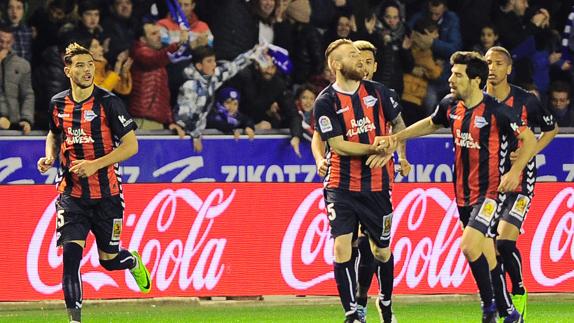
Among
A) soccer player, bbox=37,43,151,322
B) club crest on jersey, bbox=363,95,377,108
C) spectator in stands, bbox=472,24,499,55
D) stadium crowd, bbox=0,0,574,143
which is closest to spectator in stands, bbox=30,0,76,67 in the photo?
stadium crowd, bbox=0,0,574,143

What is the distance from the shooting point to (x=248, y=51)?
57.3 feet

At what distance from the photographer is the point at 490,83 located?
1252 centimetres

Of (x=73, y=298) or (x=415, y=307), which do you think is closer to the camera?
(x=73, y=298)

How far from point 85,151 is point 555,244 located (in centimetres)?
568

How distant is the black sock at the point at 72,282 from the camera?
11562 millimetres

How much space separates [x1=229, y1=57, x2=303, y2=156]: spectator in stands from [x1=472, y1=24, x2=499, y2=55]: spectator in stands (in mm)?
2806

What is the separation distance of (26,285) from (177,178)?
241 cm

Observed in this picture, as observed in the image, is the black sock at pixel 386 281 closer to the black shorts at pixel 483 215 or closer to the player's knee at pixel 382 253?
the player's knee at pixel 382 253

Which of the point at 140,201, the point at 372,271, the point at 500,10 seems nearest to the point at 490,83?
the point at 372,271

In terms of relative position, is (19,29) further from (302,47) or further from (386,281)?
(386,281)

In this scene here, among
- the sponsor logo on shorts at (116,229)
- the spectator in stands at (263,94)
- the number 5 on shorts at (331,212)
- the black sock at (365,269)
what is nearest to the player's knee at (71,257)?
the sponsor logo on shorts at (116,229)

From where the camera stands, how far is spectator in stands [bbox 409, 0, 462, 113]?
18422mm

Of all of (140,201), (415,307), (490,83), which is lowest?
(415,307)

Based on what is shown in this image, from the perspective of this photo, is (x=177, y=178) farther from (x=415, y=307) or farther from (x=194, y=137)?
(x=415, y=307)
